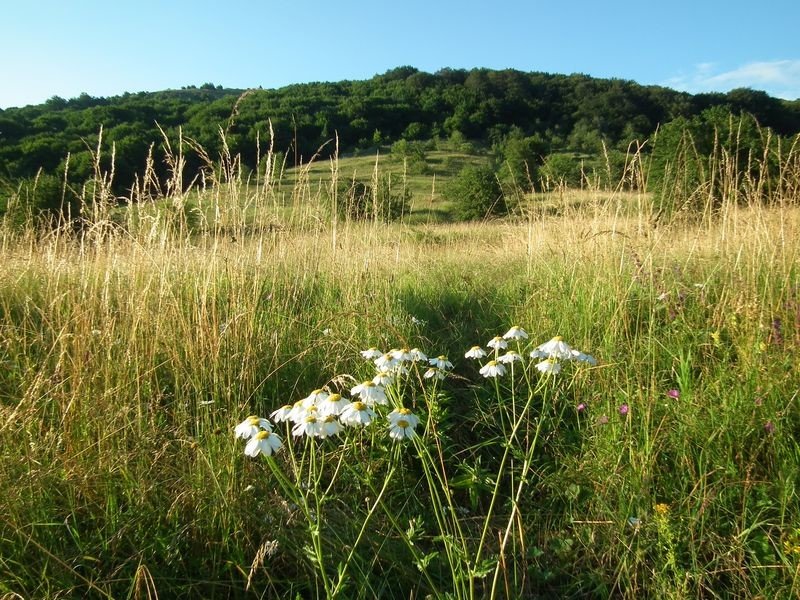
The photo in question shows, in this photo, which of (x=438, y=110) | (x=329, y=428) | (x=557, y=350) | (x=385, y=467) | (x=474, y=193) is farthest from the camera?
(x=438, y=110)

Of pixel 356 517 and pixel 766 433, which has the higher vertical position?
pixel 766 433

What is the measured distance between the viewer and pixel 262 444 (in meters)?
0.98

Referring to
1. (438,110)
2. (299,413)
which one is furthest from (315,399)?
(438,110)

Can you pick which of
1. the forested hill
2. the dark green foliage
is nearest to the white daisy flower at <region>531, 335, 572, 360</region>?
the forested hill

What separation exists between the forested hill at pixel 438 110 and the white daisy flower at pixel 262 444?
31.0 feet

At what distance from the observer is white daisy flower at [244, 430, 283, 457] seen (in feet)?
3.19

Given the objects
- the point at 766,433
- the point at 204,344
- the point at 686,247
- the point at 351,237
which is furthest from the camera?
the point at 351,237

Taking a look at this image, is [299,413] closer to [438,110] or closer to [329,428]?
[329,428]

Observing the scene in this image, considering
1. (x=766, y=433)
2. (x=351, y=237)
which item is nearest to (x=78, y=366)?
(x=766, y=433)

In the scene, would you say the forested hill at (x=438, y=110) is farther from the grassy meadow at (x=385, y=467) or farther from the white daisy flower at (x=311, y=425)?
the white daisy flower at (x=311, y=425)

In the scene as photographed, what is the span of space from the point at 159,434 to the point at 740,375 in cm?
193

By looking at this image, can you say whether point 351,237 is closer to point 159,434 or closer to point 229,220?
point 229,220

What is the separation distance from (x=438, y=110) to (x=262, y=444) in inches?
1771

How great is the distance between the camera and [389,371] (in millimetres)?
1310
